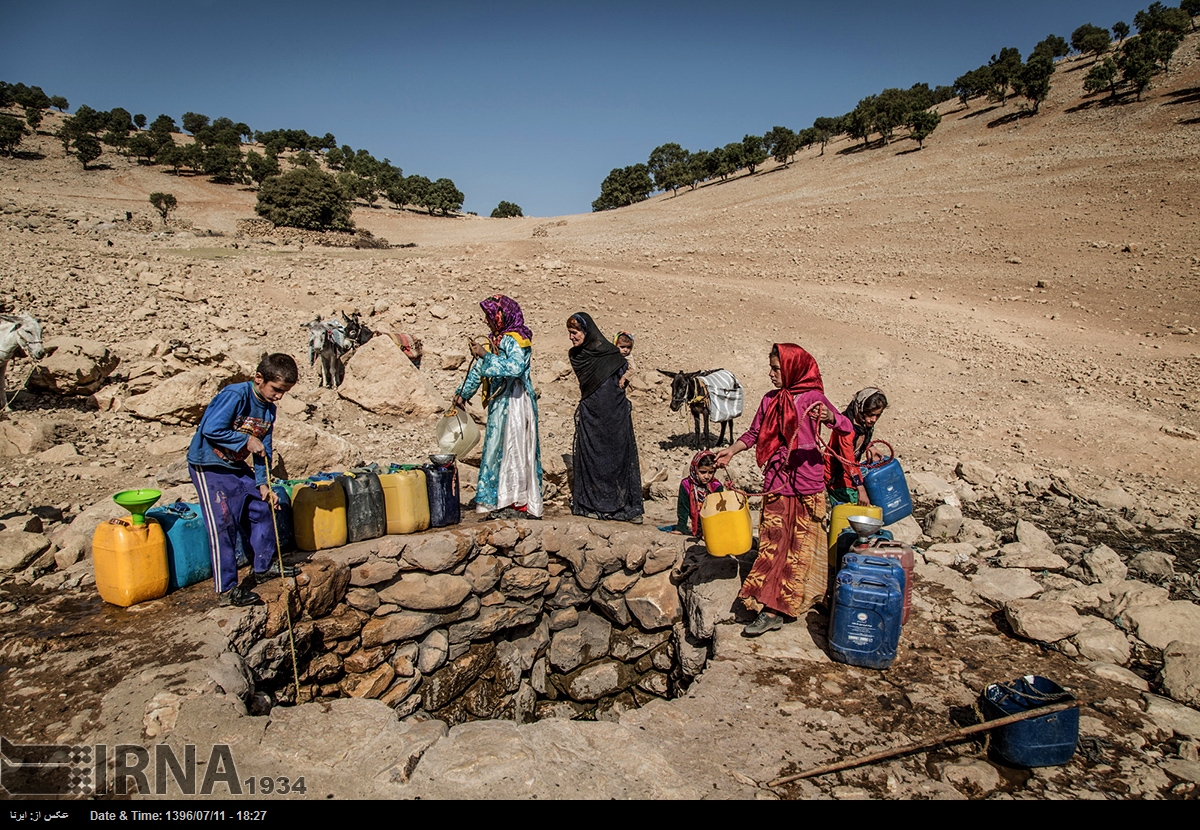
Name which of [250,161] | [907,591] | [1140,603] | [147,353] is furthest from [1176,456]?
[250,161]

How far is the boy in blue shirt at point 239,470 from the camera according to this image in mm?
3424

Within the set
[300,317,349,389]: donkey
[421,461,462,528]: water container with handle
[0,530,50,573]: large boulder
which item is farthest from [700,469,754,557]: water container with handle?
[300,317,349,389]: donkey

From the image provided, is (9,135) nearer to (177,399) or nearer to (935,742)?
(177,399)

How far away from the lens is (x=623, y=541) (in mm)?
5062

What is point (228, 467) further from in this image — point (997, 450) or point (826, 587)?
point (997, 450)

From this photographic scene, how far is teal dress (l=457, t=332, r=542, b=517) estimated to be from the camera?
15.7 feet

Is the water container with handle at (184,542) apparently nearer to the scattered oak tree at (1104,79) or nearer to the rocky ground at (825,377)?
the rocky ground at (825,377)

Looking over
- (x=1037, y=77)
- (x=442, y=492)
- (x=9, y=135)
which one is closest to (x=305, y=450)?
(x=442, y=492)

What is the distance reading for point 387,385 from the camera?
7895 mm

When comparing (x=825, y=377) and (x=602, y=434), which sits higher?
(x=602, y=434)

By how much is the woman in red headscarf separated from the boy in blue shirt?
9.02ft

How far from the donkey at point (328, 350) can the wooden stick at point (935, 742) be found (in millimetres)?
7657

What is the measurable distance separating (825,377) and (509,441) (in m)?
7.18

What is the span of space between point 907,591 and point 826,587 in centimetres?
47
